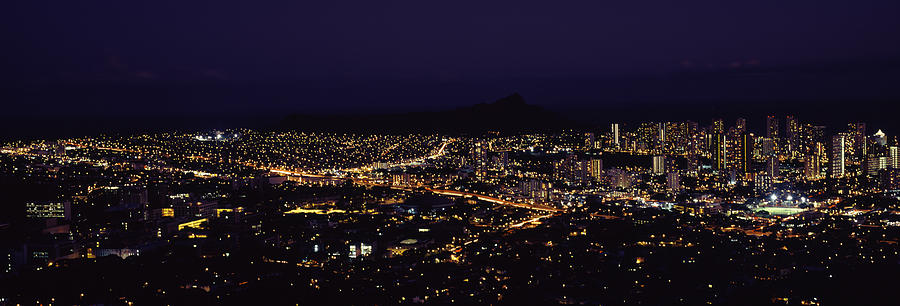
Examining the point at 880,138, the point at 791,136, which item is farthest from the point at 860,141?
the point at 791,136

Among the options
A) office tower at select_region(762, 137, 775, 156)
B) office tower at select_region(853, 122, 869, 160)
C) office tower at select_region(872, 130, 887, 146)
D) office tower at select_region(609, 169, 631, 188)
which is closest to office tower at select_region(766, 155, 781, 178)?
office tower at select_region(853, 122, 869, 160)

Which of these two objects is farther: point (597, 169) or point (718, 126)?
point (718, 126)

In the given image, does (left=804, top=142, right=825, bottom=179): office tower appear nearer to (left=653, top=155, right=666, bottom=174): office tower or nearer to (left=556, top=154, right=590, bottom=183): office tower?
(left=653, top=155, right=666, bottom=174): office tower

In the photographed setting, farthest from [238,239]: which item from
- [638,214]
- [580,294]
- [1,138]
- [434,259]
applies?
[1,138]

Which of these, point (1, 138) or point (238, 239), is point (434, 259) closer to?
point (238, 239)

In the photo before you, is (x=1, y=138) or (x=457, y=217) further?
(x=1, y=138)

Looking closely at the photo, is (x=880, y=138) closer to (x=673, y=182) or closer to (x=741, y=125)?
(x=741, y=125)
